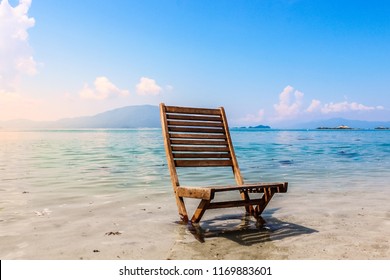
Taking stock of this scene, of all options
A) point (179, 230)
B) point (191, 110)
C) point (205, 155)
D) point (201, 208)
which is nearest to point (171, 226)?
point (179, 230)

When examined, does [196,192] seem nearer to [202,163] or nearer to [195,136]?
[202,163]

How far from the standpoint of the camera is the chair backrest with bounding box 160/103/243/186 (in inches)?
220

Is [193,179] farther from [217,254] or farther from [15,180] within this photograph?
[217,254]

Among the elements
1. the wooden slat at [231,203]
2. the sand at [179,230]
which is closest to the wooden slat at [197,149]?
the sand at [179,230]

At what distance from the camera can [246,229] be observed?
5.07 m

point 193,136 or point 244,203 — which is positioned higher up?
point 193,136

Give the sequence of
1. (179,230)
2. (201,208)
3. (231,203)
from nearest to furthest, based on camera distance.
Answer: (201,208)
(231,203)
(179,230)

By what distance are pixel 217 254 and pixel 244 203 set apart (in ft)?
3.57

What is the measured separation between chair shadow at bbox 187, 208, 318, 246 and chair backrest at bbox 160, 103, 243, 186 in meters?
0.64

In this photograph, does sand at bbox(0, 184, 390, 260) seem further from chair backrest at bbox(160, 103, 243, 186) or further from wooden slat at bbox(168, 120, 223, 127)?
wooden slat at bbox(168, 120, 223, 127)

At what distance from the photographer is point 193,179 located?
34.6ft

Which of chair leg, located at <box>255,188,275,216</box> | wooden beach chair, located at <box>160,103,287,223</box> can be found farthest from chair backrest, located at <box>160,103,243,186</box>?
chair leg, located at <box>255,188,275,216</box>

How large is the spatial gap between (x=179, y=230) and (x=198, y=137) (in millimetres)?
1567
